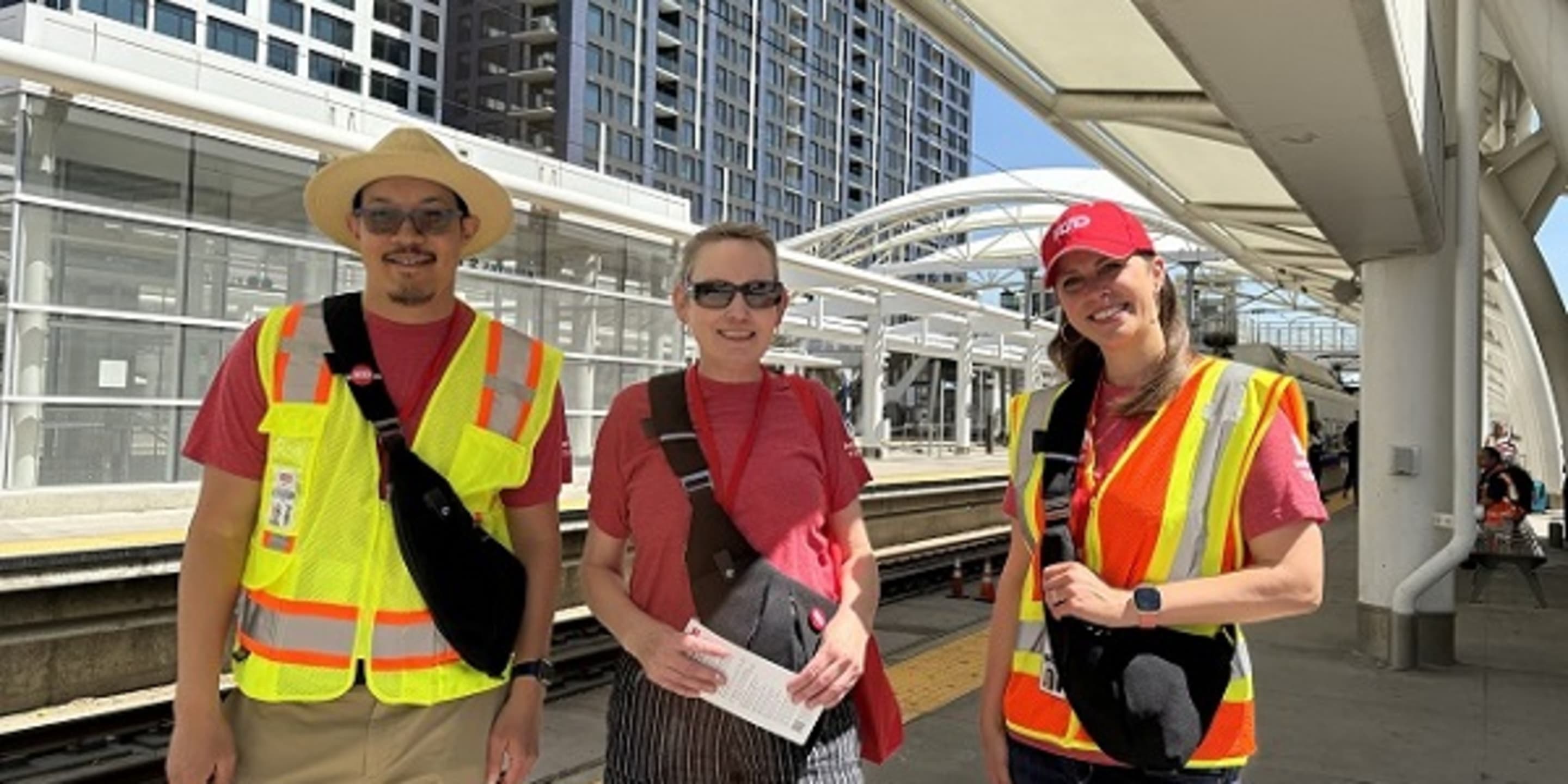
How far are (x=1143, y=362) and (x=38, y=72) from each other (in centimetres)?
986

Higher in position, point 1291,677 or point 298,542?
point 298,542

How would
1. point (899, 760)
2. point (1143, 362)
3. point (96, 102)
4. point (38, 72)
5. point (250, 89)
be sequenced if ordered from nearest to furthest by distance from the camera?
point (1143, 362)
point (899, 760)
point (38, 72)
point (96, 102)
point (250, 89)

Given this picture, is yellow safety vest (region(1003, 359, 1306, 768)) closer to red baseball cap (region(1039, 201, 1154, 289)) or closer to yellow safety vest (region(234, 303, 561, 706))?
red baseball cap (region(1039, 201, 1154, 289))

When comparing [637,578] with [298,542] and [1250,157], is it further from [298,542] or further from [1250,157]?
[1250,157]

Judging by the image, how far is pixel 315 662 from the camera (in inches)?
83.7

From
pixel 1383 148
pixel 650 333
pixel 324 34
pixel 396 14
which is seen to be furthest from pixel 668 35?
pixel 1383 148

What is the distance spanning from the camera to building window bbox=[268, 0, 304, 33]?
52.7 meters

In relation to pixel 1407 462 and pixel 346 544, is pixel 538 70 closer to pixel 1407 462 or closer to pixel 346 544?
pixel 1407 462

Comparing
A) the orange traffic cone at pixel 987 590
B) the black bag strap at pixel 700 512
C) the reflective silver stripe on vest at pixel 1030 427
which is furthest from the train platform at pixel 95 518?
the reflective silver stripe on vest at pixel 1030 427

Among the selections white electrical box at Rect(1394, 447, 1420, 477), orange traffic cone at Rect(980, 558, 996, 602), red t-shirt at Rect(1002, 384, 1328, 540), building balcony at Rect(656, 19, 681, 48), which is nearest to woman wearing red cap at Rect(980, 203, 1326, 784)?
red t-shirt at Rect(1002, 384, 1328, 540)

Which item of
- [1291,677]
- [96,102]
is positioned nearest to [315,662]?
[1291,677]

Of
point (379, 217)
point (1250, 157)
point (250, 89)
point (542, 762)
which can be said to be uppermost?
point (250, 89)

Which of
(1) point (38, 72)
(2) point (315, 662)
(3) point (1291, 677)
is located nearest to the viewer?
(2) point (315, 662)

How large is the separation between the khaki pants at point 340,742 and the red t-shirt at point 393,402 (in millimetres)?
444
